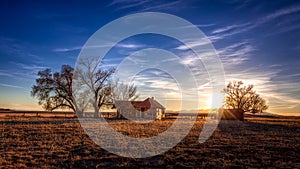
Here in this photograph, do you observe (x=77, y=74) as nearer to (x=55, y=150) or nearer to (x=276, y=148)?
(x=55, y=150)

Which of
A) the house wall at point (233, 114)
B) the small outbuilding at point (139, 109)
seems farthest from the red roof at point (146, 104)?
the house wall at point (233, 114)

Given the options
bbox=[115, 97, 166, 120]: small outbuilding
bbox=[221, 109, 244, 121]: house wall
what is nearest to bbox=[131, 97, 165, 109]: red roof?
bbox=[115, 97, 166, 120]: small outbuilding

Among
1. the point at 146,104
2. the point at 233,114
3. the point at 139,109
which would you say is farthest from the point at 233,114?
the point at 139,109

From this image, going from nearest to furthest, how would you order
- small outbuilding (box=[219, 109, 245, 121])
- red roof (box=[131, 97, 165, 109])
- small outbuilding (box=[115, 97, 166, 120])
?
small outbuilding (box=[115, 97, 166, 120])
small outbuilding (box=[219, 109, 245, 121])
red roof (box=[131, 97, 165, 109])

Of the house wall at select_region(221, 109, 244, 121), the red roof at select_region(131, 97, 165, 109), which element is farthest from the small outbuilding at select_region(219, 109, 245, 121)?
the red roof at select_region(131, 97, 165, 109)

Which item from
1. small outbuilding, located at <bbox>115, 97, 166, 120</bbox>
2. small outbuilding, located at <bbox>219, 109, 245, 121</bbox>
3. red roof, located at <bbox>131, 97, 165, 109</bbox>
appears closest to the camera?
small outbuilding, located at <bbox>115, 97, 166, 120</bbox>

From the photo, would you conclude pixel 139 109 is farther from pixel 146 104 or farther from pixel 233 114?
pixel 233 114

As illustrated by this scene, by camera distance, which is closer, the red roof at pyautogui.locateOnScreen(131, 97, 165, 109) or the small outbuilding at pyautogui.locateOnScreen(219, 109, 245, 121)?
the small outbuilding at pyautogui.locateOnScreen(219, 109, 245, 121)

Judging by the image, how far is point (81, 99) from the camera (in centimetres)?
4700

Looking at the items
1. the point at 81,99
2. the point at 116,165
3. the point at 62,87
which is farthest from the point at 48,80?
the point at 116,165

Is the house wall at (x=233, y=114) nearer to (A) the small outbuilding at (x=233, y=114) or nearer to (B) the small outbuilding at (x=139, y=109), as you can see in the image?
(A) the small outbuilding at (x=233, y=114)

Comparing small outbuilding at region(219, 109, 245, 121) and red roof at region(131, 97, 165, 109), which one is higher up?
red roof at region(131, 97, 165, 109)

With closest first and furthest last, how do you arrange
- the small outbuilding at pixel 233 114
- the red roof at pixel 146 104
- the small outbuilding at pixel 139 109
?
the small outbuilding at pixel 139 109 → the small outbuilding at pixel 233 114 → the red roof at pixel 146 104

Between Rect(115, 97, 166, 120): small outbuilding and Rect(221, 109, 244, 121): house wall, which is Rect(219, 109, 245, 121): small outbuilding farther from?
Rect(115, 97, 166, 120): small outbuilding
